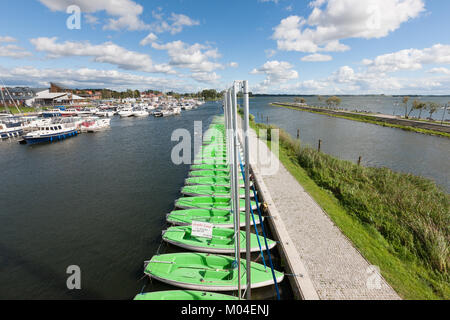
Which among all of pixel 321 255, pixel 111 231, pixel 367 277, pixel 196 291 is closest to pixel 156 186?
pixel 111 231

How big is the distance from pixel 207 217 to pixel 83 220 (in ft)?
32.4

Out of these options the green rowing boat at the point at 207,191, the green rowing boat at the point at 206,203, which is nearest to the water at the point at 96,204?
the green rowing boat at the point at 206,203

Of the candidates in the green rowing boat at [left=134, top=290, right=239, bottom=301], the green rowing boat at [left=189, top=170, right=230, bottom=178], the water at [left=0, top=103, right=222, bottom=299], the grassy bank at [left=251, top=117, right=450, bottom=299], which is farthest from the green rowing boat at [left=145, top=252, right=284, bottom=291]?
the green rowing boat at [left=189, top=170, right=230, bottom=178]

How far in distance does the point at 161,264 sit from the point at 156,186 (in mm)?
12236

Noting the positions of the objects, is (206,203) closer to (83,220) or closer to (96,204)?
(83,220)

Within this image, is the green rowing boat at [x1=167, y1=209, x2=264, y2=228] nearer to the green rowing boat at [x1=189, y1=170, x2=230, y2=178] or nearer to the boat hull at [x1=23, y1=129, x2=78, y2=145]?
the green rowing boat at [x1=189, y1=170, x2=230, y2=178]

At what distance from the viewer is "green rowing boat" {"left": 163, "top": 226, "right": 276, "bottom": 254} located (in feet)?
33.2

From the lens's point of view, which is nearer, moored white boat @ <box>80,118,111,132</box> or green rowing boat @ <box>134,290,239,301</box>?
green rowing boat @ <box>134,290,239,301</box>

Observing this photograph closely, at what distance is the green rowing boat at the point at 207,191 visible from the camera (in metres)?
15.1

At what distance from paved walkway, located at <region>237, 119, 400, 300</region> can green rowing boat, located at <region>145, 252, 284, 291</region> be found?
1646mm

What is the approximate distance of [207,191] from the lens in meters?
15.6

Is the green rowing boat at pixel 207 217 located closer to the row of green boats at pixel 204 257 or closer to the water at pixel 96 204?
the row of green boats at pixel 204 257

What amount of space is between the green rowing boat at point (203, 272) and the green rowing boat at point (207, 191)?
5.78m

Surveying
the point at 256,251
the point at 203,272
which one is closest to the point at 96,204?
the point at 203,272
